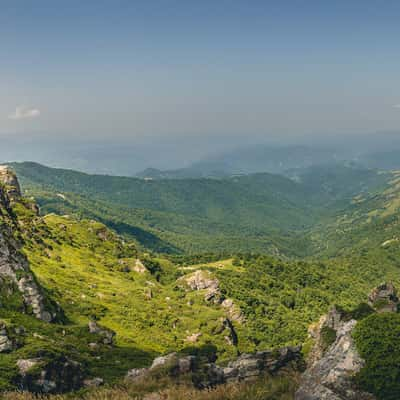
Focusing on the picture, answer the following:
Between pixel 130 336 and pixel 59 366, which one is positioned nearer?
pixel 59 366

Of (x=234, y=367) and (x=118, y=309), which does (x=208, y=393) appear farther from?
(x=118, y=309)

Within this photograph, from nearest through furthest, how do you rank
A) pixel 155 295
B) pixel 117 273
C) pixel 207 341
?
pixel 207 341
pixel 155 295
pixel 117 273

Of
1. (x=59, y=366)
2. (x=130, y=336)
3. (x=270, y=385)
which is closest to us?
(x=270, y=385)

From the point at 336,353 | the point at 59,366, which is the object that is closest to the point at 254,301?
the point at 59,366

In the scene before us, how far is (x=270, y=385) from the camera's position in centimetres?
2072

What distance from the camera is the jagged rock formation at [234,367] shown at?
25.3 meters

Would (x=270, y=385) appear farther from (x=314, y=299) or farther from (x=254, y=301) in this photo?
(x=314, y=299)

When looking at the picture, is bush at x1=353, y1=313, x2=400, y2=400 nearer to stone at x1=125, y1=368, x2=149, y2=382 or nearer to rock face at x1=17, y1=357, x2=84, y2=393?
stone at x1=125, y1=368, x2=149, y2=382

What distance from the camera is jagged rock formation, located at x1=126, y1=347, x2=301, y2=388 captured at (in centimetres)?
2530

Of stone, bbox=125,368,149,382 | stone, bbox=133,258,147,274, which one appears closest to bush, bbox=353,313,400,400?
stone, bbox=125,368,149,382

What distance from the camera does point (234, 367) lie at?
26.2 m

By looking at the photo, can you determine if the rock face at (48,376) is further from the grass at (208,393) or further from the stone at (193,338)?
the stone at (193,338)

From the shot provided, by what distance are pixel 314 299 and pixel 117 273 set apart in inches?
3637

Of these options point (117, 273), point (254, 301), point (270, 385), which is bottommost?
point (254, 301)
